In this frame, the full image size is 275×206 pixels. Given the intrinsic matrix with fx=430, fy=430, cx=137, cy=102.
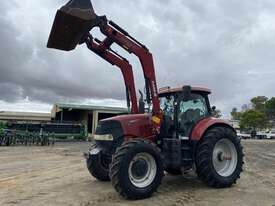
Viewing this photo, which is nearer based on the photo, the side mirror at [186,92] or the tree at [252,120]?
the side mirror at [186,92]

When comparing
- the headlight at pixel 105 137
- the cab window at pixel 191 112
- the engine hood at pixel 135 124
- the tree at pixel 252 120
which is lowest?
the headlight at pixel 105 137

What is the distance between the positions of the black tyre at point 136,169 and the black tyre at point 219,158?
49.2 inches

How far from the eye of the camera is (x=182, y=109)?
10.4 metres

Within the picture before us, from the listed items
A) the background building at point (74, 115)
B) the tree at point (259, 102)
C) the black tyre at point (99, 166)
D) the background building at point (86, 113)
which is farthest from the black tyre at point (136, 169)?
the tree at point (259, 102)

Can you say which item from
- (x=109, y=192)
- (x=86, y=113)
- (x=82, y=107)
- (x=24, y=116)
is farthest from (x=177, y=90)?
(x=24, y=116)

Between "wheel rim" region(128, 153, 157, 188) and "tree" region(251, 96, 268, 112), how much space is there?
332 ft

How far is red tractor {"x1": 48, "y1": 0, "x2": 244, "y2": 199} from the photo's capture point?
877cm

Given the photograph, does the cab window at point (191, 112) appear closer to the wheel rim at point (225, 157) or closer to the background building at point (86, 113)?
the wheel rim at point (225, 157)

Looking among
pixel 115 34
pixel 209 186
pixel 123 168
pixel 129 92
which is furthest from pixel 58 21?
pixel 209 186

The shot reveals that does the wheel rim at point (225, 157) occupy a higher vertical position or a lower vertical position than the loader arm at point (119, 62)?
lower

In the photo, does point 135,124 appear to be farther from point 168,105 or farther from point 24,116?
point 24,116

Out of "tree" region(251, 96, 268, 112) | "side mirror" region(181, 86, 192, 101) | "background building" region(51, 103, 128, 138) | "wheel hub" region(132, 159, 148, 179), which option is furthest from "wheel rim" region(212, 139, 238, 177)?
"tree" region(251, 96, 268, 112)

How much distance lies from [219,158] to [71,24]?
4662mm

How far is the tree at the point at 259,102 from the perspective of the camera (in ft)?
350
